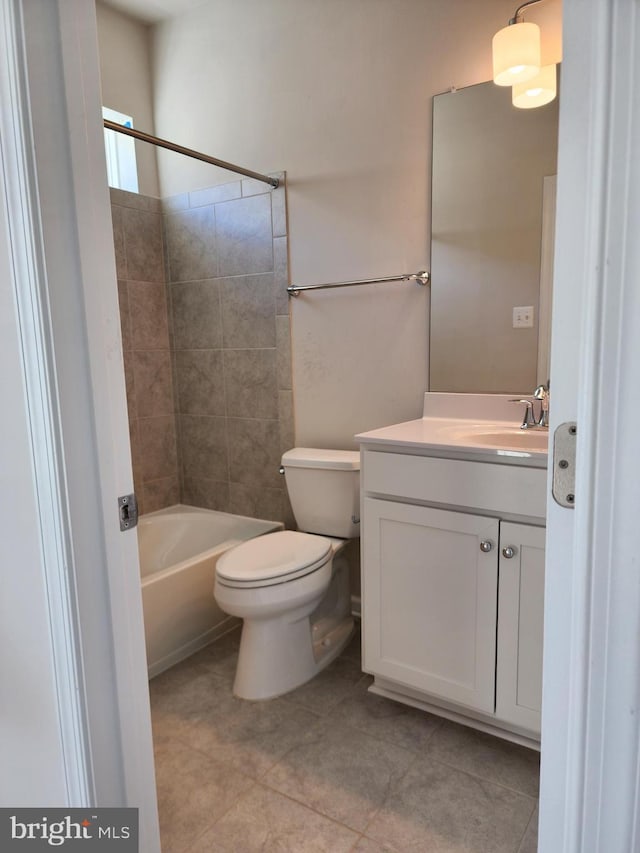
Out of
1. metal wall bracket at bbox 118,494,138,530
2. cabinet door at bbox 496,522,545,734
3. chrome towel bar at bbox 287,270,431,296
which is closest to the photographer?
metal wall bracket at bbox 118,494,138,530

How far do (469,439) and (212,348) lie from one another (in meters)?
1.38

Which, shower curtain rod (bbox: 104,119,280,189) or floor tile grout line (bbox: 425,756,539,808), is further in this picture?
shower curtain rod (bbox: 104,119,280,189)

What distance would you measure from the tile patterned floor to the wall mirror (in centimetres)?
113

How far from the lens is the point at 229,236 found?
246 cm

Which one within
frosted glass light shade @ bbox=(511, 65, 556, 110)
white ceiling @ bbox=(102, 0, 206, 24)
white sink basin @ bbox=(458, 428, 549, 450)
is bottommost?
white sink basin @ bbox=(458, 428, 549, 450)

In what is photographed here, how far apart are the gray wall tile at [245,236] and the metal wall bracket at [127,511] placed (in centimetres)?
168

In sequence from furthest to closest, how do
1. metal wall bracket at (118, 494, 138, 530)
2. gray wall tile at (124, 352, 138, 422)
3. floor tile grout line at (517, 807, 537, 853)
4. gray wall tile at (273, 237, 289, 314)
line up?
gray wall tile at (124, 352, 138, 422) → gray wall tile at (273, 237, 289, 314) → floor tile grout line at (517, 807, 537, 853) → metal wall bracket at (118, 494, 138, 530)

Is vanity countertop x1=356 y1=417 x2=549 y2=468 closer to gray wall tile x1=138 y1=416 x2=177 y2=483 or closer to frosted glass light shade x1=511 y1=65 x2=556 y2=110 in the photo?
frosted glass light shade x1=511 y1=65 x2=556 y2=110

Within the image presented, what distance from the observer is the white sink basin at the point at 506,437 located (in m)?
1.65

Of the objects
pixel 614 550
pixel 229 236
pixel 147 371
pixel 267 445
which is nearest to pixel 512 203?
pixel 229 236

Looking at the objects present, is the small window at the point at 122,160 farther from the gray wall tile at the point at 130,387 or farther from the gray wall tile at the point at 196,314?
the gray wall tile at the point at 130,387

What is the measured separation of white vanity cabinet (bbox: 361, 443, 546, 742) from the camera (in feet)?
4.64

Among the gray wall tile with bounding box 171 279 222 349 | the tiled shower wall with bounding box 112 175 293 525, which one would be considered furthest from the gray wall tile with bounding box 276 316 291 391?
the gray wall tile with bounding box 171 279 222 349

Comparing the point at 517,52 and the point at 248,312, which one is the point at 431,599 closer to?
the point at 248,312
